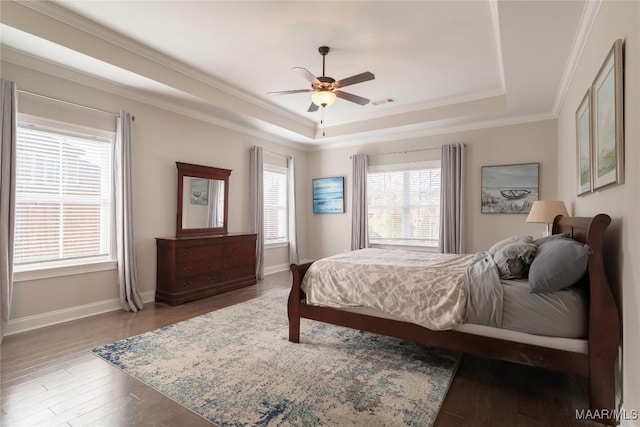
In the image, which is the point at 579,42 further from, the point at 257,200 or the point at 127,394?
the point at 257,200

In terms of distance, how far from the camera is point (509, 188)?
5102 mm

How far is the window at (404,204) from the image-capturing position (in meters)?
5.82

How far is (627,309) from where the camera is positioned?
5.73 feet

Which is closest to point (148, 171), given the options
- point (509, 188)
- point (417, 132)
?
point (417, 132)

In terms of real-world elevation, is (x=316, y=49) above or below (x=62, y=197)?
above

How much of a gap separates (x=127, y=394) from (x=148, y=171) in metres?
3.05

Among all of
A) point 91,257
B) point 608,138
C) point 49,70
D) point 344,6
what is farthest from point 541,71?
point 91,257

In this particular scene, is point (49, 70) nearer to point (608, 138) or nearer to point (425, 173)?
point (608, 138)

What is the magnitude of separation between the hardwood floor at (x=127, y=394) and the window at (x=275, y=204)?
369cm

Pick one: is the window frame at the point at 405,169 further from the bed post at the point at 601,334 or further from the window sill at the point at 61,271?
the window sill at the point at 61,271

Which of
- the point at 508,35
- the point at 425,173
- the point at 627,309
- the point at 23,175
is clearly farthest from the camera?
the point at 425,173

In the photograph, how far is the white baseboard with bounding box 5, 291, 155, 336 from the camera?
10.4 ft

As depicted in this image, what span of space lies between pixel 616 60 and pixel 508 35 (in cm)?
121

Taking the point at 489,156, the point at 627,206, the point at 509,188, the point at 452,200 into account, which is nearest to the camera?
the point at 627,206
